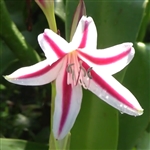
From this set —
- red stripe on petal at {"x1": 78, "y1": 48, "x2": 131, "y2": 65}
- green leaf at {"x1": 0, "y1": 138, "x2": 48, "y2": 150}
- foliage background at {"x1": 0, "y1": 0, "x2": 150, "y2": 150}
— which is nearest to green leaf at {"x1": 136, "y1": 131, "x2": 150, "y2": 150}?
foliage background at {"x1": 0, "y1": 0, "x2": 150, "y2": 150}

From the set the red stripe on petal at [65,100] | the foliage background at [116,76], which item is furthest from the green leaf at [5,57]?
the red stripe on petal at [65,100]

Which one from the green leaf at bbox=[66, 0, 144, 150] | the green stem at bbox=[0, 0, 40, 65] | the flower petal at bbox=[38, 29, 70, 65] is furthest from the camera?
the green stem at bbox=[0, 0, 40, 65]

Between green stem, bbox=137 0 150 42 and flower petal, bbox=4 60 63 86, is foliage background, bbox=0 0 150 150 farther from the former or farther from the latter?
flower petal, bbox=4 60 63 86

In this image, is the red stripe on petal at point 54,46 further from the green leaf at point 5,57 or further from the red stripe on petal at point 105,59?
the green leaf at point 5,57

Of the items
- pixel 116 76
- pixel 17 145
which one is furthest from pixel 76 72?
pixel 17 145

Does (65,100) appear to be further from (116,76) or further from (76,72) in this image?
(116,76)

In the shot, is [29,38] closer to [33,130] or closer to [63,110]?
[33,130]

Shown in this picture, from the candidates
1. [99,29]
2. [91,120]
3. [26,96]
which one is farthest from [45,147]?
[26,96]

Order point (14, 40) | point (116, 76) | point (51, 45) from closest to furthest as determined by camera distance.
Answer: point (51, 45) → point (116, 76) → point (14, 40)
